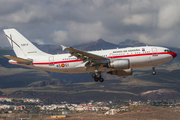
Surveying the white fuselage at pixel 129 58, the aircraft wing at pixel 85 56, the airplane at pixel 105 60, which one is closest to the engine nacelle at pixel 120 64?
the airplane at pixel 105 60

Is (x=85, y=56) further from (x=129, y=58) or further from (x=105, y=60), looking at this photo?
(x=129, y=58)

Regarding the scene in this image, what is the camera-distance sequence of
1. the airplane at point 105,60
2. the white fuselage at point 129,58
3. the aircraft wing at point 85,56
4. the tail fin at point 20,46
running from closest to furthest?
the aircraft wing at point 85,56 < the airplane at point 105,60 < the white fuselage at point 129,58 < the tail fin at point 20,46

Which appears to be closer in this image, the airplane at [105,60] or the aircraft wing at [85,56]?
the aircraft wing at [85,56]

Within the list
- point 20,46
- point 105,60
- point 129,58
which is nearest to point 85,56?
point 105,60

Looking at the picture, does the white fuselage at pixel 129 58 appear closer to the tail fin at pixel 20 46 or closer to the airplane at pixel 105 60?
the airplane at pixel 105 60

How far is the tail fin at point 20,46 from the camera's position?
51.7 meters

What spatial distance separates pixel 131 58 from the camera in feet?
150

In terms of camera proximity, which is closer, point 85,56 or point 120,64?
point 120,64

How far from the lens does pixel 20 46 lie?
170ft

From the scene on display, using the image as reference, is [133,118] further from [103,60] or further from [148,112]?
[103,60]

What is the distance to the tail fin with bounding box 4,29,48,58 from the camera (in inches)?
2036

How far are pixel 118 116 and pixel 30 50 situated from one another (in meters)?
92.4

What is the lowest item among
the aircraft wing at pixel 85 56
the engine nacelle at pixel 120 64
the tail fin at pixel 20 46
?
the engine nacelle at pixel 120 64

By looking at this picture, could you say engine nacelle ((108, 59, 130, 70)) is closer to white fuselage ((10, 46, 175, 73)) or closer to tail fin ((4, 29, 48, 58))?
white fuselage ((10, 46, 175, 73))
